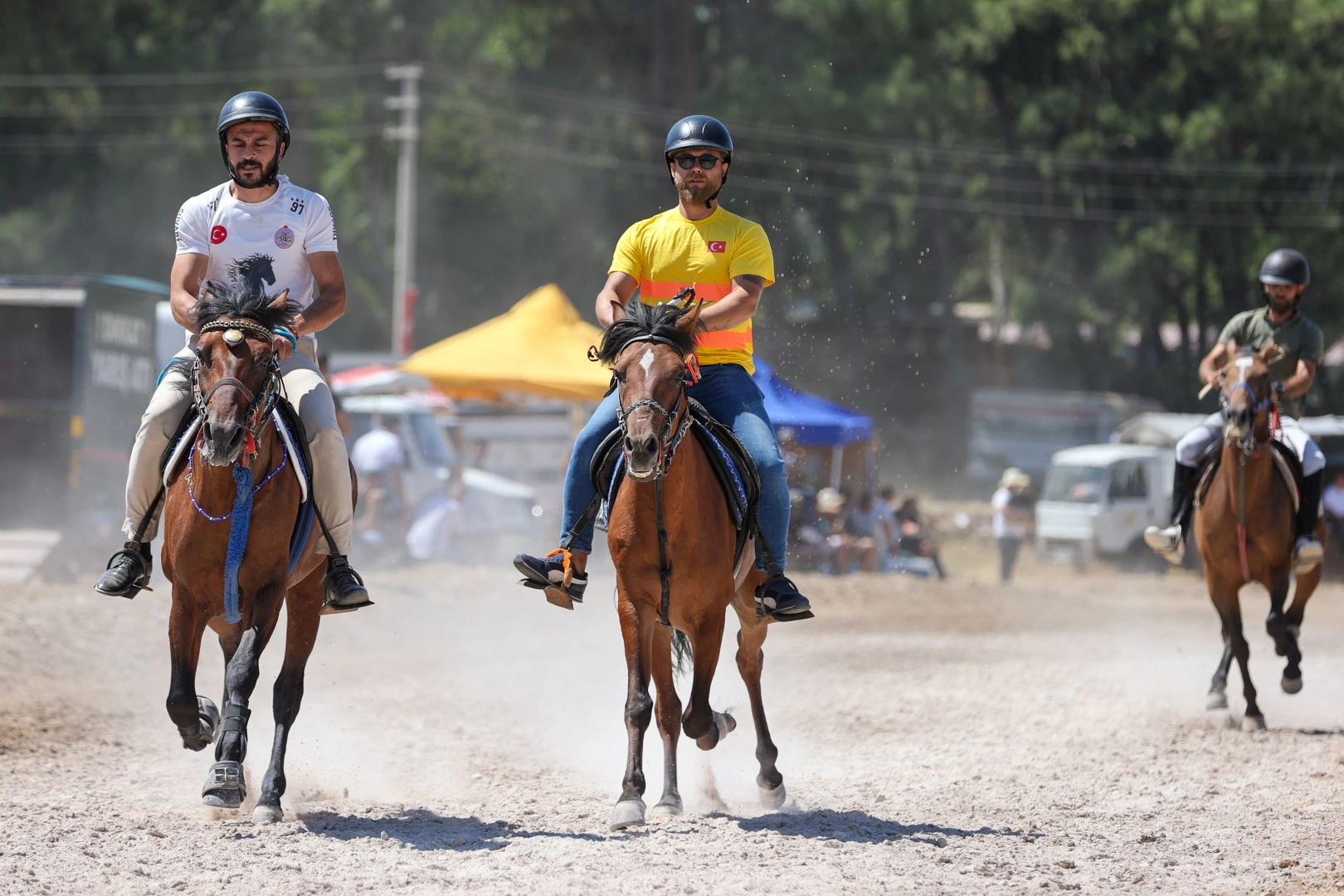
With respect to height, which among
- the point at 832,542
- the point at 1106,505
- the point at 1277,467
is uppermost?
the point at 1277,467

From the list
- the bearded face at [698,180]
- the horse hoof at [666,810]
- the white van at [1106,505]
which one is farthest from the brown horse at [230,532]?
the white van at [1106,505]

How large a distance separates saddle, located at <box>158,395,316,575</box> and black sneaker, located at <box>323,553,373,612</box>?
25 cm

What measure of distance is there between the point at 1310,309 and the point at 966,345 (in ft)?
54.7

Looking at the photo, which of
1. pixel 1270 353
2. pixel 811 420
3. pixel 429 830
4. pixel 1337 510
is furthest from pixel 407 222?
pixel 429 830

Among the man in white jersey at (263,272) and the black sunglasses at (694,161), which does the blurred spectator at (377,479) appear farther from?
the black sunglasses at (694,161)

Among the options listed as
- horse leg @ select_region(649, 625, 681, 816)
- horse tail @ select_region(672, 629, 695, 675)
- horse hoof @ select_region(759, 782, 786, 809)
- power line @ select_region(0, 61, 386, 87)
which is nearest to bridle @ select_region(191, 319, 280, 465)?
horse leg @ select_region(649, 625, 681, 816)

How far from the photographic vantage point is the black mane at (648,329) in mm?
7121

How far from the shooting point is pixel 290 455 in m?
7.19

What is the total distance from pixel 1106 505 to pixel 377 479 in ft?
48.5

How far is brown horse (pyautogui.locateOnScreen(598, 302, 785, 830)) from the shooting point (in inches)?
276

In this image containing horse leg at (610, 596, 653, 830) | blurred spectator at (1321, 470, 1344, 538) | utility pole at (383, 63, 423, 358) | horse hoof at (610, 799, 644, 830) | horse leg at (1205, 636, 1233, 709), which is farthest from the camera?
utility pole at (383, 63, 423, 358)

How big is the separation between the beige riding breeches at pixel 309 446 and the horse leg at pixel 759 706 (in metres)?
2.31

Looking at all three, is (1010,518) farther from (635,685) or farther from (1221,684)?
(635,685)

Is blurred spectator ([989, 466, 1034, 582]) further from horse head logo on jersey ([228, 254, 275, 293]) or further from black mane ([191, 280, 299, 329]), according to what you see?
black mane ([191, 280, 299, 329])
